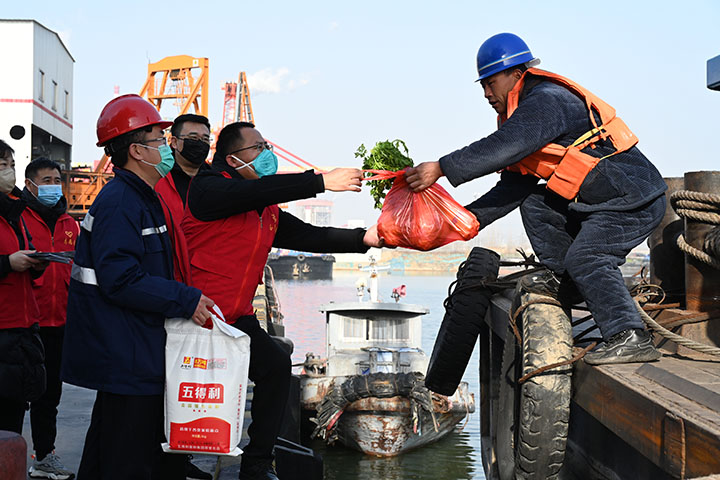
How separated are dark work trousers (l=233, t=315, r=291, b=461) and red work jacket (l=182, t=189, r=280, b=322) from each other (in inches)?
5.8

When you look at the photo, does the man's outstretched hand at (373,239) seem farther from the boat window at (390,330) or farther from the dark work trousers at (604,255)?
the boat window at (390,330)

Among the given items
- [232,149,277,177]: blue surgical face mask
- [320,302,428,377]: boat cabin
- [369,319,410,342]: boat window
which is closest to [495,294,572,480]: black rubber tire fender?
[232,149,277,177]: blue surgical face mask

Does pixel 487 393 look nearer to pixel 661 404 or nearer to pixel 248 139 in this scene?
pixel 248 139

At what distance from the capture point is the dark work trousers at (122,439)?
2.86m

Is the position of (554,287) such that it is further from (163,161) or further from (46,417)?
(46,417)

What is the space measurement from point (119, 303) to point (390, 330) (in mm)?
14745

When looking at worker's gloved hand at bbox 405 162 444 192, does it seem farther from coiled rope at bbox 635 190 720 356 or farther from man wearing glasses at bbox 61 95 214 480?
man wearing glasses at bbox 61 95 214 480

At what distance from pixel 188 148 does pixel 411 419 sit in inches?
433

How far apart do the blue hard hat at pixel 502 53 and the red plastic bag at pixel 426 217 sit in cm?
67

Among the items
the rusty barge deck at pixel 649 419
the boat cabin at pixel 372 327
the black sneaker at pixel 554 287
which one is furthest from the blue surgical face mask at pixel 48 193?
the boat cabin at pixel 372 327

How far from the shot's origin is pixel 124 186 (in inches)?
118

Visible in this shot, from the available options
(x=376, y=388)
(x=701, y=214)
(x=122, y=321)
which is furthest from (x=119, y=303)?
(x=376, y=388)

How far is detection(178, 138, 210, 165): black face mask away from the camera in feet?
15.5

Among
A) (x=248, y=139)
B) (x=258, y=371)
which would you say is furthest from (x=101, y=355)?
(x=248, y=139)
